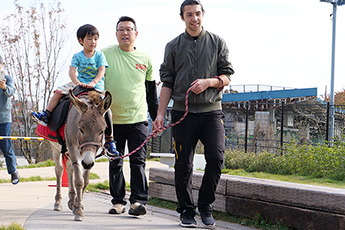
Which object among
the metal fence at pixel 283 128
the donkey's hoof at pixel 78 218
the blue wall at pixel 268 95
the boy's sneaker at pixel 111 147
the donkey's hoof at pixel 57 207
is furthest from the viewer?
the blue wall at pixel 268 95

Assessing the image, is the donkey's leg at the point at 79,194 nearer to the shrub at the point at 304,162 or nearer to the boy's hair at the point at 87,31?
the boy's hair at the point at 87,31

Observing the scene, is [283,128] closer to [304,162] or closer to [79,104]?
[304,162]

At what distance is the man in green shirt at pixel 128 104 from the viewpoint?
5906 mm

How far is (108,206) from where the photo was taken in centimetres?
660

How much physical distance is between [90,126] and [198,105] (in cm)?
119

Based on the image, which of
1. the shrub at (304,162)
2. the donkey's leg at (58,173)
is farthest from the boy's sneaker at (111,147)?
the shrub at (304,162)

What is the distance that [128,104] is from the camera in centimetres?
590

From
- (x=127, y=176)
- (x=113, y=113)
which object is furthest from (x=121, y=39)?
(x=127, y=176)

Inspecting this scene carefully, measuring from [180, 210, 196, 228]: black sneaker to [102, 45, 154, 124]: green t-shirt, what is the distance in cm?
141

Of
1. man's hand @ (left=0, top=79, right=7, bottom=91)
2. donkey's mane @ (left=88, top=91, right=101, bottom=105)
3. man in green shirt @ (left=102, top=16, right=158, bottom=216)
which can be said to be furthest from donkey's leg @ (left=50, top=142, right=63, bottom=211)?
man's hand @ (left=0, top=79, right=7, bottom=91)

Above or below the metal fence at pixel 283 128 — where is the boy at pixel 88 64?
above

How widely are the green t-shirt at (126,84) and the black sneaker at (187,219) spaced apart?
1.41 m

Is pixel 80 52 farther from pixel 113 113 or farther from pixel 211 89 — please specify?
pixel 211 89

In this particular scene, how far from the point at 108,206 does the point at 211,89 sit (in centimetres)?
252
